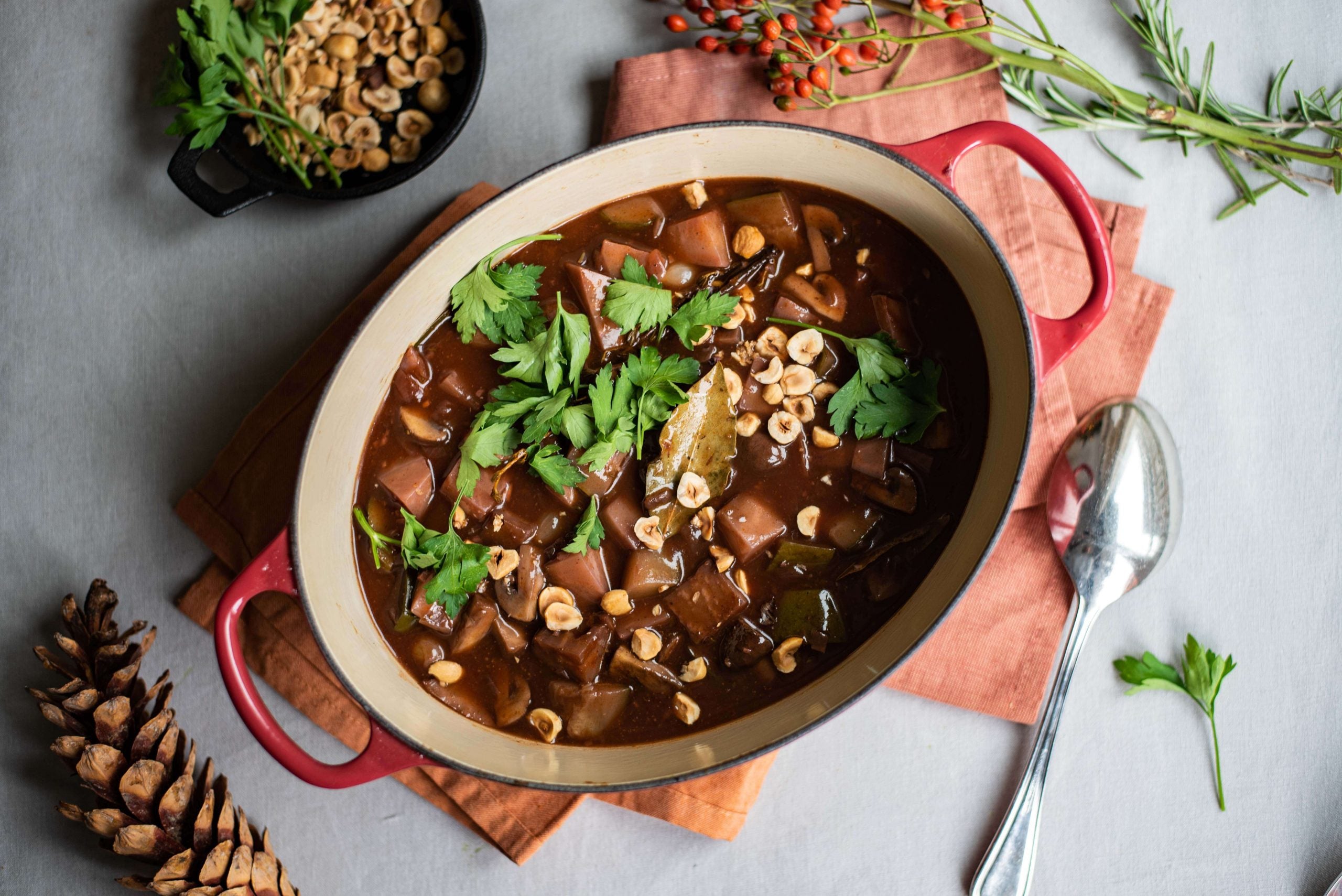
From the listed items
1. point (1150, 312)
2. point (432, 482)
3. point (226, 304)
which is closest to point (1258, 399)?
point (1150, 312)

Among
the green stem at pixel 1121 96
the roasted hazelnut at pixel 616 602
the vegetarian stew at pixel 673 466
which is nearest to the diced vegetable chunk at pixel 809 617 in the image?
the vegetarian stew at pixel 673 466

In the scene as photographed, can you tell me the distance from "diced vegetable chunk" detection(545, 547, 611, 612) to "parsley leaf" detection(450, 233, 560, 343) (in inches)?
21.1

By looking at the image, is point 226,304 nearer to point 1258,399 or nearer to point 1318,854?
point 1258,399

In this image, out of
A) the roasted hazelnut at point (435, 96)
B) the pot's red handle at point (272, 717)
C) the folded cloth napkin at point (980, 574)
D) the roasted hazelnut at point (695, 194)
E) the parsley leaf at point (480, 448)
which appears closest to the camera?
the pot's red handle at point (272, 717)

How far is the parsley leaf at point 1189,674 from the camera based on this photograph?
2.30m

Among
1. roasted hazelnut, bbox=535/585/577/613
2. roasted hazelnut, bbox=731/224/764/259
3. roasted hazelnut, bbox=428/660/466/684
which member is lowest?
roasted hazelnut, bbox=428/660/466/684

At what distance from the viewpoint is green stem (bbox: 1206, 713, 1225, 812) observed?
7.73 feet

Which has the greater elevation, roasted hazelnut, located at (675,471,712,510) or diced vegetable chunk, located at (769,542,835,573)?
roasted hazelnut, located at (675,471,712,510)

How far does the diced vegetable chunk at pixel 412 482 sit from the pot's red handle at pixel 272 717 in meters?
0.27

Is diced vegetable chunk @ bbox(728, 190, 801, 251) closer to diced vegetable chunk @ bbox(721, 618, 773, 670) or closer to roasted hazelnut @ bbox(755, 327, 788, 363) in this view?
roasted hazelnut @ bbox(755, 327, 788, 363)

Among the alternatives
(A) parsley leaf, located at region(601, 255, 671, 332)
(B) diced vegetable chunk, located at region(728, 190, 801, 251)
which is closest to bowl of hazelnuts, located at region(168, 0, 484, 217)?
(A) parsley leaf, located at region(601, 255, 671, 332)

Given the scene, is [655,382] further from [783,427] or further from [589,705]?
[589,705]

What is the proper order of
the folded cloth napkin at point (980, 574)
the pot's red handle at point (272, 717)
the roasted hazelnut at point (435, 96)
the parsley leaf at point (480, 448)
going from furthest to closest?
the roasted hazelnut at point (435, 96), the folded cloth napkin at point (980, 574), the parsley leaf at point (480, 448), the pot's red handle at point (272, 717)

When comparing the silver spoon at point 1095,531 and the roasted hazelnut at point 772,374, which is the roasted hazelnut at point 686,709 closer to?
the roasted hazelnut at point 772,374
